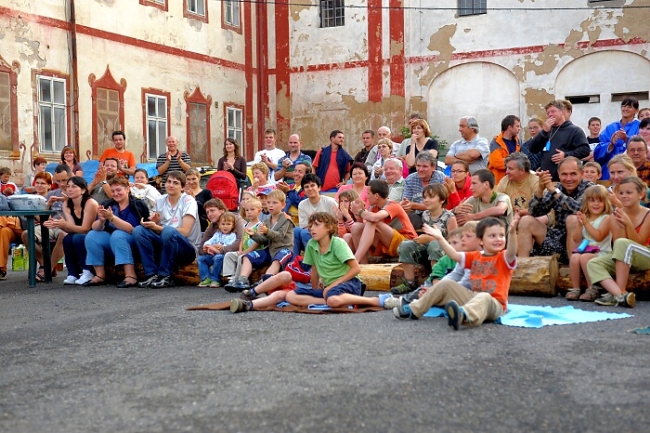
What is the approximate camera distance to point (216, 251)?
1027cm

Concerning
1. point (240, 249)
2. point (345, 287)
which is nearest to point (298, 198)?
point (240, 249)

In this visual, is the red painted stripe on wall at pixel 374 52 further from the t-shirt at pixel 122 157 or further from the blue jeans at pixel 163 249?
the blue jeans at pixel 163 249

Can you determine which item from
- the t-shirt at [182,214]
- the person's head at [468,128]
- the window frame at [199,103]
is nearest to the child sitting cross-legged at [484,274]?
the t-shirt at [182,214]

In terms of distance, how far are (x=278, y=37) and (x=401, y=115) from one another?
4591mm

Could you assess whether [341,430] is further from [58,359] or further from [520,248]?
[520,248]

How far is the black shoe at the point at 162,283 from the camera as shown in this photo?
34.2ft

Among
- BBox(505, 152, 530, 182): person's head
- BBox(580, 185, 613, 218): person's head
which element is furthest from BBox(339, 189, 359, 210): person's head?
BBox(580, 185, 613, 218): person's head

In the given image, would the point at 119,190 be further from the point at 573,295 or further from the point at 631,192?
the point at 631,192

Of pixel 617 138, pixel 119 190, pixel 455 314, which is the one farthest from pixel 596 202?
pixel 119 190

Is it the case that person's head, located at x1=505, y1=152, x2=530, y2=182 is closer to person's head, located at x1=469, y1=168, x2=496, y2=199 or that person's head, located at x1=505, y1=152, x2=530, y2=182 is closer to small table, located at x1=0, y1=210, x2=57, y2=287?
person's head, located at x1=469, y1=168, x2=496, y2=199

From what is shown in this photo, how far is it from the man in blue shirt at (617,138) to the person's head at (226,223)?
479cm

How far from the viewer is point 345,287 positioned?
771cm

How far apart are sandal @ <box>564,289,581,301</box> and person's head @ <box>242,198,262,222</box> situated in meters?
3.84

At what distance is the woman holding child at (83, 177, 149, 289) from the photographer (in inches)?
424
